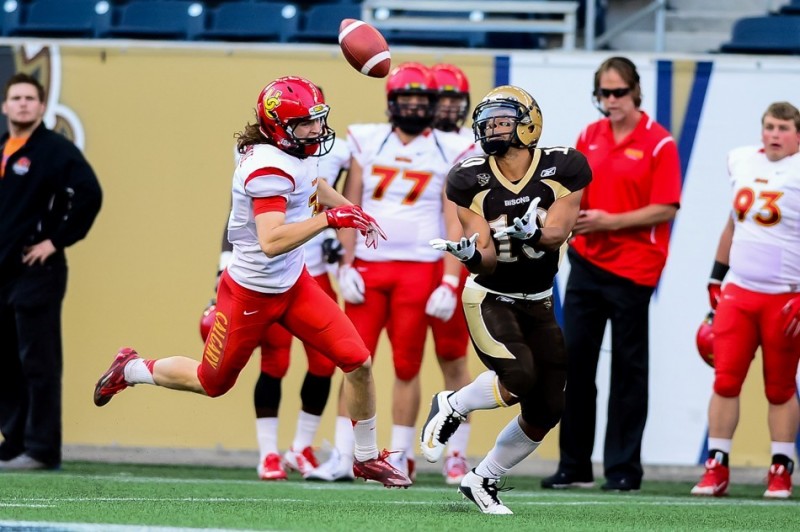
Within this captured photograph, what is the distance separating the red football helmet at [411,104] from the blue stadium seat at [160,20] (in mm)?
2525

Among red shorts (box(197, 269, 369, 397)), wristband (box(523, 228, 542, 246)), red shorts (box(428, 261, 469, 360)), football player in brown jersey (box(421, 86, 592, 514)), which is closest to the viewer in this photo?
wristband (box(523, 228, 542, 246))

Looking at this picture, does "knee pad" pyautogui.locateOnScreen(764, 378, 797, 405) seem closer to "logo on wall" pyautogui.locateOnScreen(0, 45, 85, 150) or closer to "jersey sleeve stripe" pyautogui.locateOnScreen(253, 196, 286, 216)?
"jersey sleeve stripe" pyautogui.locateOnScreen(253, 196, 286, 216)

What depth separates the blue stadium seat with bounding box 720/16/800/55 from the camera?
9.12 meters

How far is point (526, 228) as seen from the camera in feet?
17.3

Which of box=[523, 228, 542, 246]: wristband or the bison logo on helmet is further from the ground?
the bison logo on helmet

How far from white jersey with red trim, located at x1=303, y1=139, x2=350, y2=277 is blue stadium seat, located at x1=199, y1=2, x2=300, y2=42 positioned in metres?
2.30

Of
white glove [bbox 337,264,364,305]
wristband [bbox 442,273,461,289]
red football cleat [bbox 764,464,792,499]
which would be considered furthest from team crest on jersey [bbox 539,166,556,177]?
red football cleat [bbox 764,464,792,499]

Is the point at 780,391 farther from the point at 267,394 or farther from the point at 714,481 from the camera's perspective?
the point at 267,394

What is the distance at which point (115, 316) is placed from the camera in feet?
27.8

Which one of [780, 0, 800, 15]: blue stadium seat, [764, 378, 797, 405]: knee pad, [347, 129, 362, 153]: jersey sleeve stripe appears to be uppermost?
[780, 0, 800, 15]: blue stadium seat

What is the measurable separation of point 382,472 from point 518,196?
1222mm

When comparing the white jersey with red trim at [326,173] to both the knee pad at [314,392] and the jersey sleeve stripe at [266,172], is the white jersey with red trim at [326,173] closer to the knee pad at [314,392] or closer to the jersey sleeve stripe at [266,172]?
the knee pad at [314,392]

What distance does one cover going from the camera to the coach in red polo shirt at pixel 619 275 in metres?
7.32

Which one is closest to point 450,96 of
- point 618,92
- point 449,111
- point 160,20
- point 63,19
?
point 449,111
